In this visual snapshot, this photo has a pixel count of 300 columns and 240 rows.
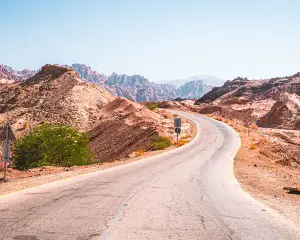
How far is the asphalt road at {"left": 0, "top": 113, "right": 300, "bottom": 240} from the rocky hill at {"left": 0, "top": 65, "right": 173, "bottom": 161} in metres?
24.0

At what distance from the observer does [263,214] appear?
8766mm

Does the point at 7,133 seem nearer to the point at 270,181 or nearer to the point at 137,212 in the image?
the point at 137,212

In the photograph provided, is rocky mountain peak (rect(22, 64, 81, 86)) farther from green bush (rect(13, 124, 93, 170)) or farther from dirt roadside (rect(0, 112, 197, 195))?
dirt roadside (rect(0, 112, 197, 195))

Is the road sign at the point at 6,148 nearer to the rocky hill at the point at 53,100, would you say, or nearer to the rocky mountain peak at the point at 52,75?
the rocky hill at the point at 53,100

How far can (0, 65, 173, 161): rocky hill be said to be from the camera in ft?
137

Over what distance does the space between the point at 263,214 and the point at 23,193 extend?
7427 mm

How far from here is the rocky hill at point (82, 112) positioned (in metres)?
41.8

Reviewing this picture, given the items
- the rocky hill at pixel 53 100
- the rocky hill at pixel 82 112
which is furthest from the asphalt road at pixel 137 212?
the rocky hill at pixel 53 100

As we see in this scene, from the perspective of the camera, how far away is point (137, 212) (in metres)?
8.59

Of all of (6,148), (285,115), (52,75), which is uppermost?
(52,75)

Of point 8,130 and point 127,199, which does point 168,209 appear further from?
point 8,130

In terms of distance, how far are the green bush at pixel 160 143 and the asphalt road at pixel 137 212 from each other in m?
19.7

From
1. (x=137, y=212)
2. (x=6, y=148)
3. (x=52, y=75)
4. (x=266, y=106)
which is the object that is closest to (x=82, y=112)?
(x=52, y=75)

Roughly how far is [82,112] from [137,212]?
1899 inches
